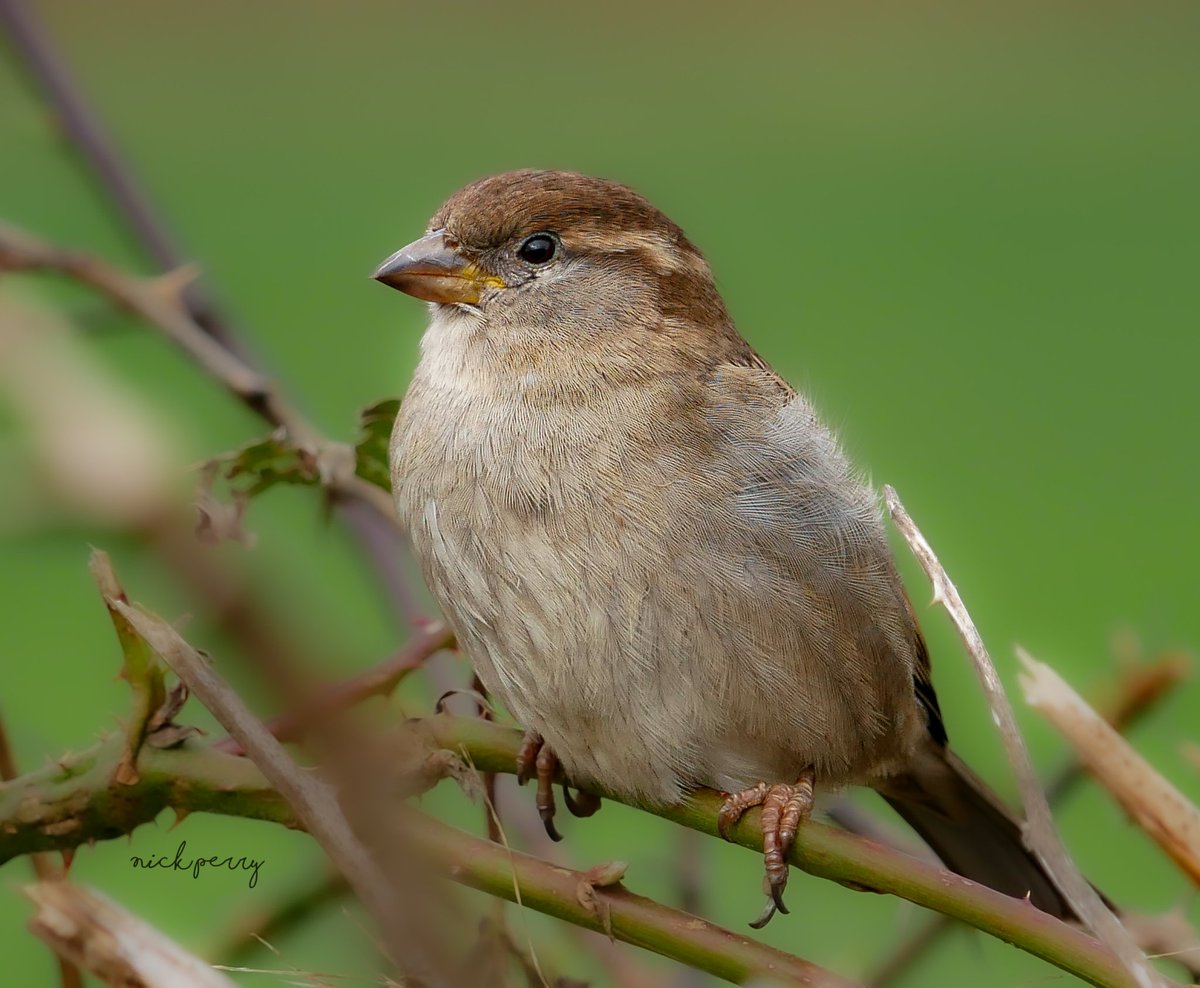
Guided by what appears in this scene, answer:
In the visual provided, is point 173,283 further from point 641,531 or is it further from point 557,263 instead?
point 557,263

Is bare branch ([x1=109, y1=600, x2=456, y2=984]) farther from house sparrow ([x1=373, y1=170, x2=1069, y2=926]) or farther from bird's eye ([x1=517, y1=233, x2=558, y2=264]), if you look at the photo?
bird's eye ([x1=517, y1=233, x2=558, y2=264])

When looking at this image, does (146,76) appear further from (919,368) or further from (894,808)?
(894,808)

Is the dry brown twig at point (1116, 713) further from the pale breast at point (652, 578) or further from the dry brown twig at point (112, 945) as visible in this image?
the dry brown twig at point (112, 945)

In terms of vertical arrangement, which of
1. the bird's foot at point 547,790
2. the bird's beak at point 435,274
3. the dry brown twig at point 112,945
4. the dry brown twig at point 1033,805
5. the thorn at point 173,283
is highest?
the thorn at point 173,283

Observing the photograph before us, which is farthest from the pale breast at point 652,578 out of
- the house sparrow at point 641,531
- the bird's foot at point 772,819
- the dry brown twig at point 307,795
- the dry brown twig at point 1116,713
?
the dry brown twig at point 307,795

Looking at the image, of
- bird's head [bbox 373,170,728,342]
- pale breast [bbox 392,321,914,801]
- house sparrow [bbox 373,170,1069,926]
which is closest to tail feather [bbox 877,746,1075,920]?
house sparrow [bbox 373,170,1069,926]
